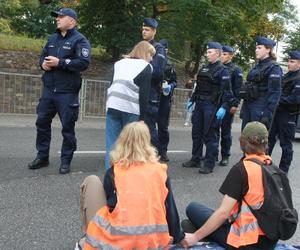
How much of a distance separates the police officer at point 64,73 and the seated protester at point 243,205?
3.11m

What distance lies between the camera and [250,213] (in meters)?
3.56

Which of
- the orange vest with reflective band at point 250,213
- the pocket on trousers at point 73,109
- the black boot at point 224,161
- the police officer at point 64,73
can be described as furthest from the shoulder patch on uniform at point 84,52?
the orange vest with reflective band at point 250,213

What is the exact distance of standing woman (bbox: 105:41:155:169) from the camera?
18.6 feet

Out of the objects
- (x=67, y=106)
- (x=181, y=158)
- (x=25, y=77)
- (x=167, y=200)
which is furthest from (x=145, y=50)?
(x=25, y=77)

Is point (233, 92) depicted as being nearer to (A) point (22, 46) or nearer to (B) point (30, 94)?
(B) point (30, 94)

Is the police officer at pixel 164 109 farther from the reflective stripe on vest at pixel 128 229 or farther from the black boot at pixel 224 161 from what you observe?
the reflective stripe on vest at pixel 128 229

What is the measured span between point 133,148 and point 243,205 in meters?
0.90

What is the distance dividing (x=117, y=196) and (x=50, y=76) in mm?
3478

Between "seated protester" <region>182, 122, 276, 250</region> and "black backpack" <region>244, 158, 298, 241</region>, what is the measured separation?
0.12 ft

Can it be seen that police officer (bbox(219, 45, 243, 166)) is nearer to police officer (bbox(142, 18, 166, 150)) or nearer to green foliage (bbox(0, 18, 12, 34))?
police officer (bbox(142, 18, 166, 150))

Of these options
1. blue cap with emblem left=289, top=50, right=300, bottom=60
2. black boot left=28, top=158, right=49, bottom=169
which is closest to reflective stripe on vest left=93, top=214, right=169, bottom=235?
black boot left=28, top=158, right=49, bottom=169

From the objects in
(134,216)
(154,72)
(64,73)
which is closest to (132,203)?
(134,216)

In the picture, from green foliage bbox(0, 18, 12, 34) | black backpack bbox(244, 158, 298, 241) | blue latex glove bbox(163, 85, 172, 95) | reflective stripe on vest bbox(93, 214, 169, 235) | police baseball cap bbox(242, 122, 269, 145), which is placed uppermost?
green foliage bbox(0, 18, 12, 34)

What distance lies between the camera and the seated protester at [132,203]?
3295 millimetres
